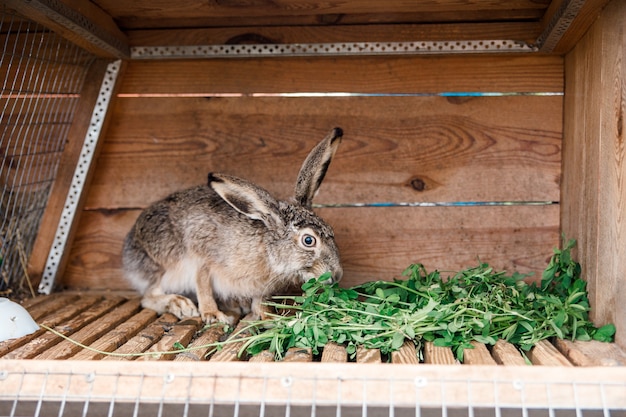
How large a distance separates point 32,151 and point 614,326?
2.37m

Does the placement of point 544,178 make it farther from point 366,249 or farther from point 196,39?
point 196,39

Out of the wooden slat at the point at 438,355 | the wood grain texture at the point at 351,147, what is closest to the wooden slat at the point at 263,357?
the wooden slat at the point at 438,355

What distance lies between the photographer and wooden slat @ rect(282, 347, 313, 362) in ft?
6.66

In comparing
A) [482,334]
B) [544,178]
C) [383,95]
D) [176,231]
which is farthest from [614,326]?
[176,231]

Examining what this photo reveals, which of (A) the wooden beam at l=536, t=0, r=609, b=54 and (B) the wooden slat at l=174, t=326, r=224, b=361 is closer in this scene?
(B) the wooden slat at l=174, t=326, r=224, b=361

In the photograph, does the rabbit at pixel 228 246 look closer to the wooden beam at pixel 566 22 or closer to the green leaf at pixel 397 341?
the green leaf at pixel 397 341

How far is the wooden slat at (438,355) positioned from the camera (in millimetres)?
1957

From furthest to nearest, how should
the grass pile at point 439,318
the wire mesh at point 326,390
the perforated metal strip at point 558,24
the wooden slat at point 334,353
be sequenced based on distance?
the perforated metal strip at point 558,24
the grass pile at point 439,318
the wooden slat at point 334,353
the wire mesh at point 326,390

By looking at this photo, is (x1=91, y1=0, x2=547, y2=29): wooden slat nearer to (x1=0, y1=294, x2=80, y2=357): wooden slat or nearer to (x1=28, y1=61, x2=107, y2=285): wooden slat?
(x1=28, y1=61, x2=107, y2=285): wooden slat

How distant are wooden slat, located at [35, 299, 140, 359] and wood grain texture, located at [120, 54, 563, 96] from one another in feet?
3.26

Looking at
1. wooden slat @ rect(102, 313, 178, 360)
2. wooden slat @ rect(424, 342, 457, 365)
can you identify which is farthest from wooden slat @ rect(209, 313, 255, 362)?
wooden slat @ rect(424, 342, 457, 365)

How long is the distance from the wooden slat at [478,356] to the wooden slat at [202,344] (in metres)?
0.82

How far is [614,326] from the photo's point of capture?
2.12 meters

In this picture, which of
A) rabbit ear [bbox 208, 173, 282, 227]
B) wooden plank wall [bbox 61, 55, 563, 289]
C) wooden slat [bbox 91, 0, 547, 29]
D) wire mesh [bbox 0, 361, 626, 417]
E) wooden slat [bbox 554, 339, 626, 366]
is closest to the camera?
wire mesh [bbox 0, 361, 626, 417]
